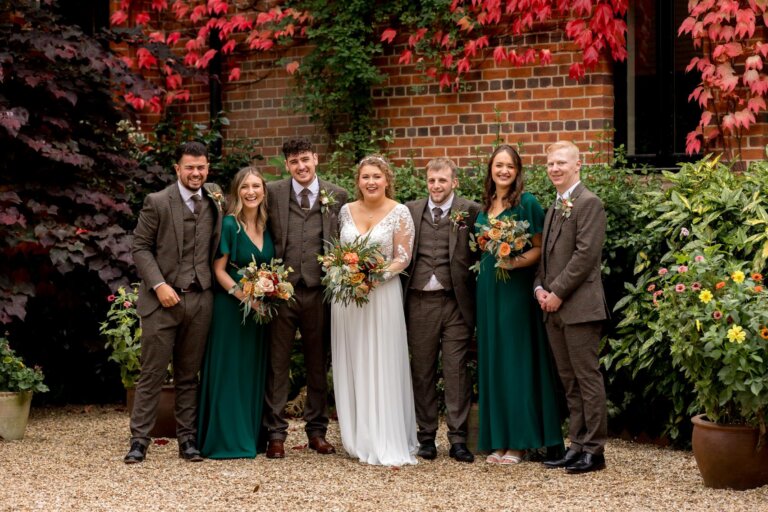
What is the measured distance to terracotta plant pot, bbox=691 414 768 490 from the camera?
575 centimetres

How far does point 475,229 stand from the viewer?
6.79m

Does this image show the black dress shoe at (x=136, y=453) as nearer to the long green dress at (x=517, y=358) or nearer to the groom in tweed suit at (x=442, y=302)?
the groom in tweed suit at (x=442, y=302)

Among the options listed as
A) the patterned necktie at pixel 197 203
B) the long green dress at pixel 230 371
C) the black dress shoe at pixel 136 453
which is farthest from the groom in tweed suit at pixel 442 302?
the black dress shoe at pixel 136 453

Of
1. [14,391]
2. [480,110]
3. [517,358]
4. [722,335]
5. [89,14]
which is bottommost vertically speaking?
[14,391]

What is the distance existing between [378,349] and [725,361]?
2.19 meters

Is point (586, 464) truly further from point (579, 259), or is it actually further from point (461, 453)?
point (579, 259)

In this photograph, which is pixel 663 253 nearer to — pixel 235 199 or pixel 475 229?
pixel 475 229

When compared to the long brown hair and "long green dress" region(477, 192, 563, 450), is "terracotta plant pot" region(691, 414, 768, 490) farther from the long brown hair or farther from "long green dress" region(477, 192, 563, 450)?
the long brown hair

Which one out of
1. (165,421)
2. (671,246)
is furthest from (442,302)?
(165,421)

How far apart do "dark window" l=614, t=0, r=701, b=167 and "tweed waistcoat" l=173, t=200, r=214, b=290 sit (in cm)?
404

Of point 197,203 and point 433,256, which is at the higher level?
point 197,203

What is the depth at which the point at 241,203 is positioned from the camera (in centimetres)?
684

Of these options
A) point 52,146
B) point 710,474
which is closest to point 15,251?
point 52,146

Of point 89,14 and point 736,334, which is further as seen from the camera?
point 89,14
